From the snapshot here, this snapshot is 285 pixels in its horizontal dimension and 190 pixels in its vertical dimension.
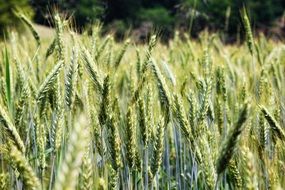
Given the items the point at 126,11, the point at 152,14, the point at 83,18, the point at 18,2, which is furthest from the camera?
the point at 126,11

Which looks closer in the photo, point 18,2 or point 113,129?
point 113,129

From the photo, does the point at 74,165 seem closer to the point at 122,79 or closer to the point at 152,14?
the point at 122,79

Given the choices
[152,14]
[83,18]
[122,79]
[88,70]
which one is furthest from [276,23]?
[88,70]

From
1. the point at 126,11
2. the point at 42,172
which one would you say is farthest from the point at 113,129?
the point at 126,11

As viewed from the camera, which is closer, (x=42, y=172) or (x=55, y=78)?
(x=42, y=172)

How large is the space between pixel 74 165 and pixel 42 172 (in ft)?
2.74

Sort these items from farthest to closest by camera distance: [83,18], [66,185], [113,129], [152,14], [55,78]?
[152,14], [83,18], [55,78], [113,129], [66,185]

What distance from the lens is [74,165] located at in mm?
811

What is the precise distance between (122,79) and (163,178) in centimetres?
116

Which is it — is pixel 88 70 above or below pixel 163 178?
above

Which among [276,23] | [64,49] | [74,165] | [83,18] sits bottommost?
[74,165]

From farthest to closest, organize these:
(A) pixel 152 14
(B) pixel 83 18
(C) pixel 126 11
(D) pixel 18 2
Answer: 1. (C) pixel 126 11
2. (A) pixel 152 14
3. (B) pixel 83 18
4. (D) pixel 18 2

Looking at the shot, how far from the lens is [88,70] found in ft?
5.78

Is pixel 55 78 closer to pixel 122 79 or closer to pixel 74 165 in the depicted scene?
pixel 74 165
